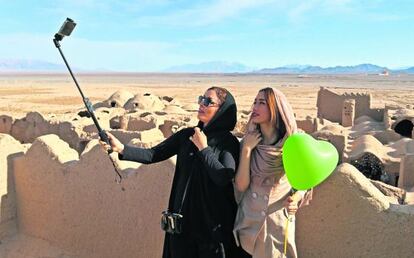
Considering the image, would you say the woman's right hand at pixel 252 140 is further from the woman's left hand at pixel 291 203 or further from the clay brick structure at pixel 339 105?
the clay brick structure at pixel 339 105

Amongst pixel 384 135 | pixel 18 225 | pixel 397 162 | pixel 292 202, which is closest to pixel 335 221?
pixel 292 202

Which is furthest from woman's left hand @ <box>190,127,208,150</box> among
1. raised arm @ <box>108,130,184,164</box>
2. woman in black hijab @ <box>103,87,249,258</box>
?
raised arm @ <box>108,130,184,164</box>

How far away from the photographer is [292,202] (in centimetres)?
278

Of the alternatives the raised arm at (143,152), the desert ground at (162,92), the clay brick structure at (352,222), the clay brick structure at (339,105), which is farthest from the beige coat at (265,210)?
the desert ground at (162,92)

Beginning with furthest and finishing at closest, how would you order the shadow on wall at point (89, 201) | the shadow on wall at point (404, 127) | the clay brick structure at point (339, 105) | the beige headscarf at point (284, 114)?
the clay brick structure at point (339, 105), the shadow on wall at point (404, 127), the shadow on wall at point (89, 201), the beige headscarf at point (284, 114)

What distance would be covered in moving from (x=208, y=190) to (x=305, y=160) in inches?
28.7

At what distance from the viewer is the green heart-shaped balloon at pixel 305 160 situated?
2.50 metres

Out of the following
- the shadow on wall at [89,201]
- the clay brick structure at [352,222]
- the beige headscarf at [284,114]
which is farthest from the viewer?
the shadow on wall at [89,201]

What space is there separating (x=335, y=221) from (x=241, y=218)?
0.91 metres

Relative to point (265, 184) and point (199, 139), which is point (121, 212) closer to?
point (199, 139)

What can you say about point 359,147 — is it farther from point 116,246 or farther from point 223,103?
point 223,103

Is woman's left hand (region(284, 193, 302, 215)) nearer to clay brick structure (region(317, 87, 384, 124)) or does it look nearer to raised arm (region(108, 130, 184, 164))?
raised arm (region(108, 130, 184, 164))

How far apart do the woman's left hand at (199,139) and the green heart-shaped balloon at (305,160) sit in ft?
1.68

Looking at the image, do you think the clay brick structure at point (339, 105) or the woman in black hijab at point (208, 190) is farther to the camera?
the clay brick structure at point (339, 105)
